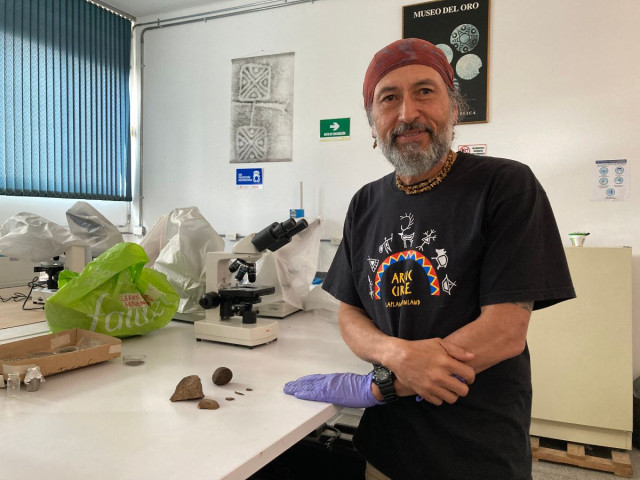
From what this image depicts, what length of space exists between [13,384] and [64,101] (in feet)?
10.3

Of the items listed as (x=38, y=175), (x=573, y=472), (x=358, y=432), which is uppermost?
(x=38, y=175)

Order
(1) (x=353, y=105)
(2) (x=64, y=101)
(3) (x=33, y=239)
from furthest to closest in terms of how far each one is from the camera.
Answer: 1. (2) (x=64, y=101)
2. (1) (x=353, y=105)
3. (3) (x=33, y=239)

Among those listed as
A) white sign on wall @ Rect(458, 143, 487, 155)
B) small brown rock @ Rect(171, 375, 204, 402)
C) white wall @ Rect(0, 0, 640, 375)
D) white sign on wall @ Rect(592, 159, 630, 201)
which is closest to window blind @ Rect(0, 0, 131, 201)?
white wall @ Rect(0, 0, 640, 375)

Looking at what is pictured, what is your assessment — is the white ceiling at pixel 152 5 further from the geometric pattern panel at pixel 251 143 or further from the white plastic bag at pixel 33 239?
the white plastic bag at pixel 33 239

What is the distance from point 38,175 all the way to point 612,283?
3738 millimetres

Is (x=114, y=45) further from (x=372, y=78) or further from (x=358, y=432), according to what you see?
(x=358, y=432)

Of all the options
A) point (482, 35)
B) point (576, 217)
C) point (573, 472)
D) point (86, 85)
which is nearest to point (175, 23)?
point (86, 85)

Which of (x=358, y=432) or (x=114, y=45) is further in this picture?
(x=114, y=45)

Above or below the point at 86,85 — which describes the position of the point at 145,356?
below

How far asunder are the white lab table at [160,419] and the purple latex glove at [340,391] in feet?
0.06

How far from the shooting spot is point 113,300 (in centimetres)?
146

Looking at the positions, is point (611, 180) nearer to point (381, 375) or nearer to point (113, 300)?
point (381, 375)

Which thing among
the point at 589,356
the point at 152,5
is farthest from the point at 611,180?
the point at 152,5

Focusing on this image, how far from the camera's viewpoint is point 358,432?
117 cm
